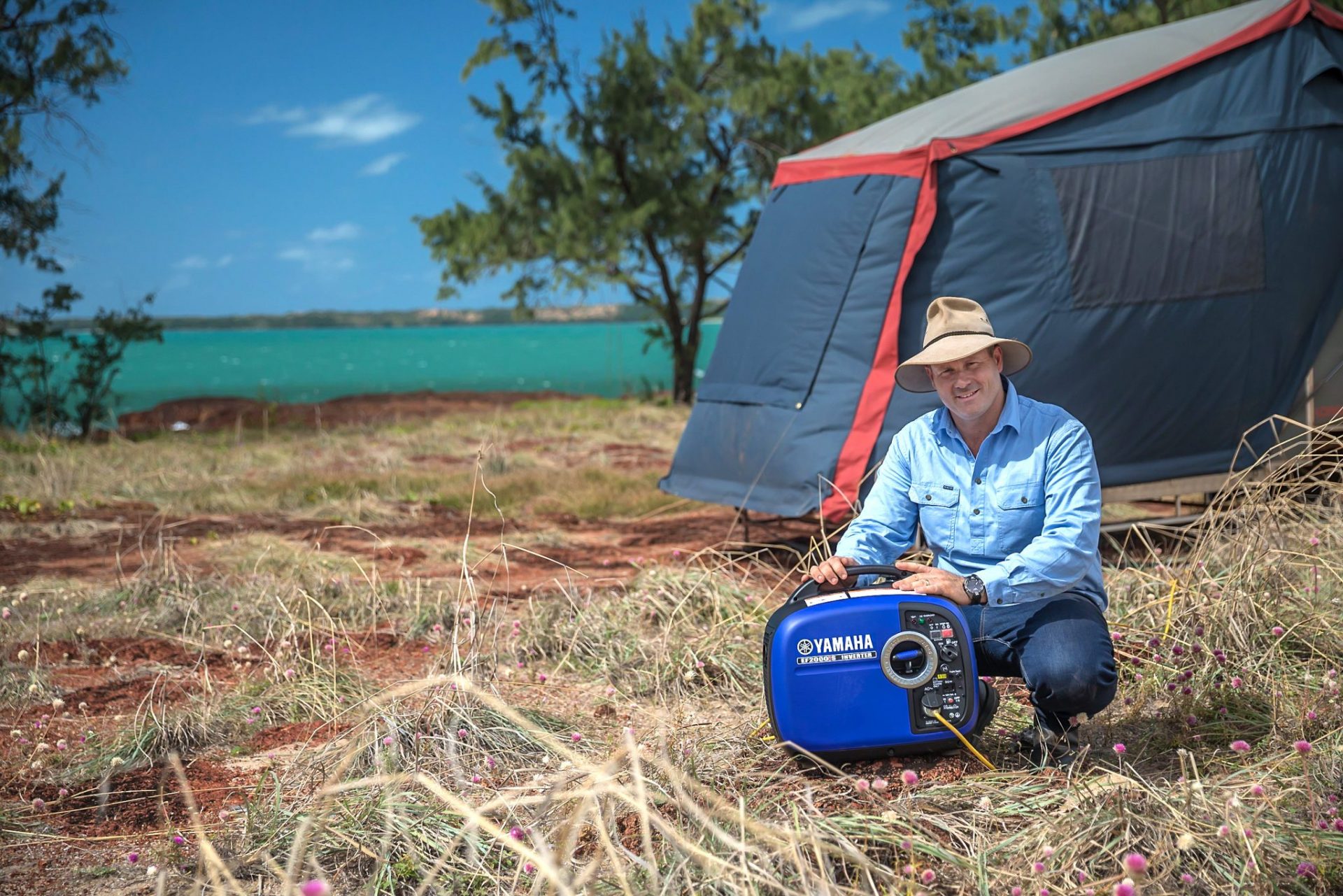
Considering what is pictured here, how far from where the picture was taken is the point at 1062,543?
291 cm

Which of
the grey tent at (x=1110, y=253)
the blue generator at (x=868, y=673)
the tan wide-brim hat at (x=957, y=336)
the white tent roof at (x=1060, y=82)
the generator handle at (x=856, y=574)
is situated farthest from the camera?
the white tent roof at (x=1060, y=82)

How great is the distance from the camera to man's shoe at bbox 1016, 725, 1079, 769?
2.94m

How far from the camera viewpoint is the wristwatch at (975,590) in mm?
2881

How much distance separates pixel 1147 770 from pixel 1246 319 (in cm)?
348

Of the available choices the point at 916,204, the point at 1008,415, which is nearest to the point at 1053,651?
the point at 1008,415

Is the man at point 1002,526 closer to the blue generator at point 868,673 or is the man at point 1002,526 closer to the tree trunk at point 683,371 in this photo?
the blue generator at point 868,673

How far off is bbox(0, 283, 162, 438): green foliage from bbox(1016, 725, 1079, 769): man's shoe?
40.1 ft

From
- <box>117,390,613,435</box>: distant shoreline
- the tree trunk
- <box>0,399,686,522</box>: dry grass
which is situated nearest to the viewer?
<box>0,399,686,522</box>: dry grass

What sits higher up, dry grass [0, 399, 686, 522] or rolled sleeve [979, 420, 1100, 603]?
rolled sleeve [979, 420, 1100, 603]

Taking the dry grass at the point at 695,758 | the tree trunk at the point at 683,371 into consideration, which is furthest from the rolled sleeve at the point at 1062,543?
the tree trunk at the point at 683,371

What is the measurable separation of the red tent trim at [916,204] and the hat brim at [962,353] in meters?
1.83

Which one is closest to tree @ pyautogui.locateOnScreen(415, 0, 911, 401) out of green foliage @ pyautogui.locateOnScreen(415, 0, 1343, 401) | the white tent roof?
green foliage @ pyautogui.locateOnScreen(415, 0, 1343, 401)

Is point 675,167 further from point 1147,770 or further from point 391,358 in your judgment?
point 391,358

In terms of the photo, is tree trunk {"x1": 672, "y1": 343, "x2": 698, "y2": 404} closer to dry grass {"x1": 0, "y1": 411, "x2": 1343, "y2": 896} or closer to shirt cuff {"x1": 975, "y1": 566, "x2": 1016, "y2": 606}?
dry grass {"x1": 0, "y1": 411, "x2": 1343, "y2": 896}
